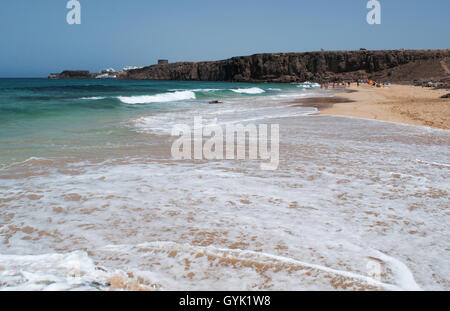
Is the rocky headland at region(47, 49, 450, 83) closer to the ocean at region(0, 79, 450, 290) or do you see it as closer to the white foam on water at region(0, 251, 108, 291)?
the ocean at region(0, 79, 450, 290)

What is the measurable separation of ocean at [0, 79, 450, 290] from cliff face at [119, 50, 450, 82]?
6874 cm

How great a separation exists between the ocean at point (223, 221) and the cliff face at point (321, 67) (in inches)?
2706

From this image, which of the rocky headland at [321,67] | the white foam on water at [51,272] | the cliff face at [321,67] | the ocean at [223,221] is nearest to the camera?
the white foam on water at [51,272]

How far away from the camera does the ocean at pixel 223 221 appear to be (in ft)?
8.30

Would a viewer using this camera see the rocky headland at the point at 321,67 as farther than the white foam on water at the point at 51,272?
Yes

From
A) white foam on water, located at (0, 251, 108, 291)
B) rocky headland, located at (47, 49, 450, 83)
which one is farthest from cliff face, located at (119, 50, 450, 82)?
white foam on water, located at (0, 251, 108, 291)

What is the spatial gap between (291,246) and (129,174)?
308cm

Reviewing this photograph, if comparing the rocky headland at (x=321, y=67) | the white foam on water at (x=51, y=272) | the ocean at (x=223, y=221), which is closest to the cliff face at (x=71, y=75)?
the rocky headland at (x=321, y=67)

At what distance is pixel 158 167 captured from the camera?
221 inches

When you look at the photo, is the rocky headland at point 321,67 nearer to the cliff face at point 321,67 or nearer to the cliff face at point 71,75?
the cliff face at point 321,67

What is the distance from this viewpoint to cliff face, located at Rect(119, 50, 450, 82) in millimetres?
73062

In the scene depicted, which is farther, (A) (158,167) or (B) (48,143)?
(B) (48,143)
